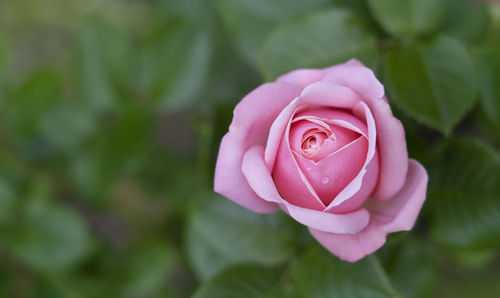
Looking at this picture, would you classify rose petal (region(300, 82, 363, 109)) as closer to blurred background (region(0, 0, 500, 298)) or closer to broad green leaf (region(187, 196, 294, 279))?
blurred background (region(0, 0, 500, 298))

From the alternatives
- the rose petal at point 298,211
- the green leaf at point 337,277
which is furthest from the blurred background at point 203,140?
the rose petal at point 298,211

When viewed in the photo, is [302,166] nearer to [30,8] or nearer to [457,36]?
[457,36]

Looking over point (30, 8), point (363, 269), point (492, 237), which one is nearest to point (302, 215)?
point (363, 269)

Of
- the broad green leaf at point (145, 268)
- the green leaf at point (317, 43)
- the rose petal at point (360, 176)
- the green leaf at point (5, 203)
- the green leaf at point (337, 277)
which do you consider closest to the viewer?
the rose petal at point (360, 176)

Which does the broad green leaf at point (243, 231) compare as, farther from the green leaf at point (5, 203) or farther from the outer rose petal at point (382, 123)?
the green leaf at point (5, 203)

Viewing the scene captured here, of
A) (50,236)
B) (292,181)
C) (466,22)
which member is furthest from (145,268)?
(466,22)

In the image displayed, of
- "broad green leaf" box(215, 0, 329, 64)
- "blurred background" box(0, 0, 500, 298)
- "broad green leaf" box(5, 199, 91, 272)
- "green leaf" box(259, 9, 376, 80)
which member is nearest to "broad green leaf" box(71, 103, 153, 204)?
"blurred background" box(0, 0, 500, 298)
